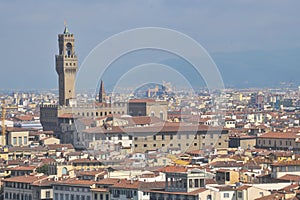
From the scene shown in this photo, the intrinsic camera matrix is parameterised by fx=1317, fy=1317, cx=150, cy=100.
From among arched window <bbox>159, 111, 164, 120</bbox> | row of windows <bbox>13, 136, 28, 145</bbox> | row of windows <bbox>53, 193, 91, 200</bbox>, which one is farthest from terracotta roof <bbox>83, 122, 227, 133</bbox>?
row of windows <bbox>53, 193, 91, 200</bbox>

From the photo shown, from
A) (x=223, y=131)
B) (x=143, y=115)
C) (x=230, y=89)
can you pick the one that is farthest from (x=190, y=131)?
(x=230, y=89)

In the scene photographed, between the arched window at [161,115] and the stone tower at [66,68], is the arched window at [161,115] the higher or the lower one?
the lower one

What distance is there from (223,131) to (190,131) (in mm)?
2075

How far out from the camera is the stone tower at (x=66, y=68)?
69562 millimetres

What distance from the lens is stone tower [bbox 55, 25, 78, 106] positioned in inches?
2739

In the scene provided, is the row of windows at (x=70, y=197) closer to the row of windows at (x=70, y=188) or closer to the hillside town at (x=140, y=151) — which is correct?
the hillside town at (x=140, y=151)

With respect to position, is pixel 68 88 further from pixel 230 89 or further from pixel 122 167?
pixel 230 89

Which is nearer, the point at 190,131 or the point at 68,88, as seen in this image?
the point at 190,131

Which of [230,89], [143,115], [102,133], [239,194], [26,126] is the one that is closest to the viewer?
[239,194]

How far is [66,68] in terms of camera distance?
7006 centimetres

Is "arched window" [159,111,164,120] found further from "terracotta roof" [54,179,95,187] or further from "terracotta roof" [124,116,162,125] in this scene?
"terracotta roof" [54,179,95,187]

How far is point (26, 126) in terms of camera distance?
70.6 m

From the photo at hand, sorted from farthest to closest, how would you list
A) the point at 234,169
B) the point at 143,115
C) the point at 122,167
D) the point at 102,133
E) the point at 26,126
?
the point at 26,126, the point at 143,115, the point at 102,133, the point at 122,167, the point at 234,169

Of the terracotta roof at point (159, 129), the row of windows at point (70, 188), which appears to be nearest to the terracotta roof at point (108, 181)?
the row of windows at point (70, 188)
